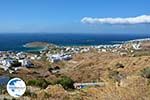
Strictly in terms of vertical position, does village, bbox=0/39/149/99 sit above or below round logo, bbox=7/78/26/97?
below

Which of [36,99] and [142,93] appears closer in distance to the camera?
[142,93]

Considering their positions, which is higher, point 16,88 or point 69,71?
point 16,88

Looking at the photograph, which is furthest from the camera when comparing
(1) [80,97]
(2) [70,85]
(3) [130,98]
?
(2) [70,85]

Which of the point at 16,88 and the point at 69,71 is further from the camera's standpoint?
the point at 69,71

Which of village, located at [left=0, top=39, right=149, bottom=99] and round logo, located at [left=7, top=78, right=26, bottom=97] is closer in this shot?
round logo, located at [left=7, top=78, right=26, bottom=97]

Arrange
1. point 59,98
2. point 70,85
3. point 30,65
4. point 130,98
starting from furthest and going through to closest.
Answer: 1. point 30,65
2. point 70,85
3. point 59,98
4. point 130,98

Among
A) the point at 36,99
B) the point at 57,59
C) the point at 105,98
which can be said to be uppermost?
the point at 105,98

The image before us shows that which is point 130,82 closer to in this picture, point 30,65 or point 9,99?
point 9,99

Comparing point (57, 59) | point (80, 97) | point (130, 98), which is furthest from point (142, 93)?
point (57, 59)

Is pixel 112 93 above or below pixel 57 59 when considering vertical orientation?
above

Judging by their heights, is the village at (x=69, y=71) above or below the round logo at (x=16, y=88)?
below

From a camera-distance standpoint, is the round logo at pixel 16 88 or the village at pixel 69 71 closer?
the round logo at pixel 16 88
